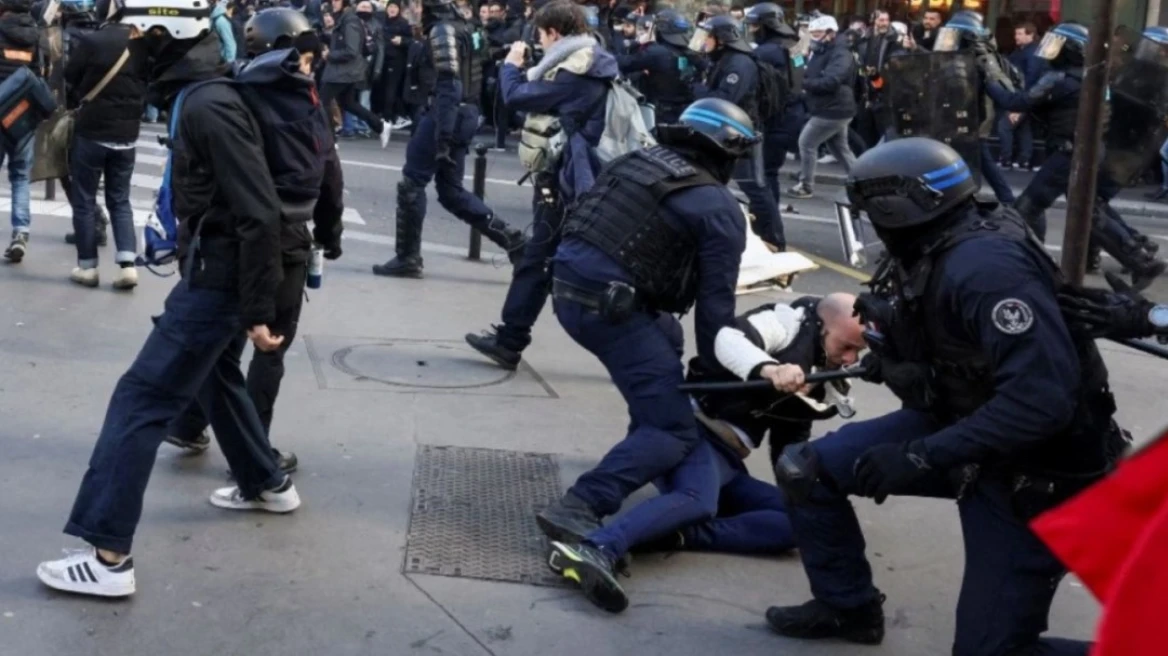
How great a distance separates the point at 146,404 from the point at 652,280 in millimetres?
1678

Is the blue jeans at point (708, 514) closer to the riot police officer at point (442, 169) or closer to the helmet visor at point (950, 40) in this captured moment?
the riot police officer at point (442, 169)

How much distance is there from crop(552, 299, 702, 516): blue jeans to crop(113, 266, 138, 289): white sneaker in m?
4.67

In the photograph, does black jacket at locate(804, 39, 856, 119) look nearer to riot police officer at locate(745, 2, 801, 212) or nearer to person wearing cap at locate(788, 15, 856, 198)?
person wearing cap at locate(788, 15, 856, 198)

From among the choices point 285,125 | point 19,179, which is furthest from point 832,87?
point 285,125

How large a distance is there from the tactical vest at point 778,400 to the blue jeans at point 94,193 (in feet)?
15.8

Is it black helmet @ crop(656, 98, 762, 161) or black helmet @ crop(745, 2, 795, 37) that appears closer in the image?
black helmet @ crop(656, 98, 762, 161)

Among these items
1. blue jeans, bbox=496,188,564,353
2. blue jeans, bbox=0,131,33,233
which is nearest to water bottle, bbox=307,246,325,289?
blue jeans, bbox=496,188,564,353

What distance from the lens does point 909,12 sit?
875 inches

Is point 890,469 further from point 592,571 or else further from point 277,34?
point 277,34

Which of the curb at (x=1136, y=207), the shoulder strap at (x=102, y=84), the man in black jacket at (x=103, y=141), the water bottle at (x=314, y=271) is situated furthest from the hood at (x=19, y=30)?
the curb at (x=1136, y=207)

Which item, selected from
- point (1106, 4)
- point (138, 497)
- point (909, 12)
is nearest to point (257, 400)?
point (138, 497)

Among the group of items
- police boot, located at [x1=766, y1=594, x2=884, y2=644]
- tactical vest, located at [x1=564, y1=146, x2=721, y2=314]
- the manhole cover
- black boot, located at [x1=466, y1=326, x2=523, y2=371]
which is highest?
tactical vest, located at [x1=564, y1=146, x2=721, y2=314]

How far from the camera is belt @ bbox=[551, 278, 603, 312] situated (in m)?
5.73

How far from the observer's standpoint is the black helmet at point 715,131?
5.77m
